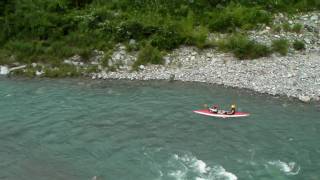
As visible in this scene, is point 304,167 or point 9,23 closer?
point 304,167

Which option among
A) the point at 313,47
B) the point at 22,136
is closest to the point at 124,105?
the point at 22,136

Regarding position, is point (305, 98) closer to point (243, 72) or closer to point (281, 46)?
point (243, 72)

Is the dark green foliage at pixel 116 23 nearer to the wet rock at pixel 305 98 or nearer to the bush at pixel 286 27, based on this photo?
the bush at pixel 286 27

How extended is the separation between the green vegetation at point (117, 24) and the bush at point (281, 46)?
2.98 ft

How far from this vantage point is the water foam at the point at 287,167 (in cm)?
2014

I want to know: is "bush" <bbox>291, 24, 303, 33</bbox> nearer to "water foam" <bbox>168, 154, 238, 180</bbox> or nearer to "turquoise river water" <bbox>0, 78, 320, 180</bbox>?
"turquoise river water" <bbox>0, 78, 320, 180</bbox>

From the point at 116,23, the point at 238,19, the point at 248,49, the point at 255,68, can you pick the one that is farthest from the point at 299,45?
the point at 116,23

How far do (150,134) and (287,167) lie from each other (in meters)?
7.01

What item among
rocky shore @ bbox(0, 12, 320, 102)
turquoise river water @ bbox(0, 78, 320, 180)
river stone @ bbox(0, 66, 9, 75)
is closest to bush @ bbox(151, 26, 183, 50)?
rocky shore @ bbox(0, 12, 320, 102)

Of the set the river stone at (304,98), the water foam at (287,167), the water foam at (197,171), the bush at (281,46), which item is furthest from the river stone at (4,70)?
the water foam at (287,167)

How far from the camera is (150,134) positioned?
24.0 metres

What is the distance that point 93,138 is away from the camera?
Answer: 23828 mm

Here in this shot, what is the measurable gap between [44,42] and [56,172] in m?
18.1

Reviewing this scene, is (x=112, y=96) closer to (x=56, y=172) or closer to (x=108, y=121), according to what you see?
(x=108, y=121)
